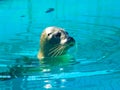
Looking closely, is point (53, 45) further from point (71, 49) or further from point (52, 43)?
point (71, 49)

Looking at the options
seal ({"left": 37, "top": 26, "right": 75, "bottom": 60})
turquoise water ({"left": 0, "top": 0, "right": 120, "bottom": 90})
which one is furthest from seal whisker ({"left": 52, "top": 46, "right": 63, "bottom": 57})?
turquoise water ({"left": 0, "top": 0, "right": 120, "bottom": 90})

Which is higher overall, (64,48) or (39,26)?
(64,48)

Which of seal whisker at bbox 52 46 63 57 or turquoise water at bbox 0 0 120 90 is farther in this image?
seal whisker at bbox 52 46 63 57

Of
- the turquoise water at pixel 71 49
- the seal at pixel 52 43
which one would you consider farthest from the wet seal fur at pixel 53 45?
the turquoise water at pixel 71 49

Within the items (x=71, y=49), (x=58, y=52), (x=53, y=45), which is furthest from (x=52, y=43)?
(x=71, y=49)

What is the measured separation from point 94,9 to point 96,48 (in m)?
5.79

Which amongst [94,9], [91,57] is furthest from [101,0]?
[91,57]

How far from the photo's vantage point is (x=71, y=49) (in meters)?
Answer: 7.46

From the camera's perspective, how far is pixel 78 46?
7742 mm

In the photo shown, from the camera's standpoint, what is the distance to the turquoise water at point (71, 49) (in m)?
5.39

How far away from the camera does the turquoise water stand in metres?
5.39

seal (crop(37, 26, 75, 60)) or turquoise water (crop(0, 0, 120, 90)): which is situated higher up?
seal (crop(37, 26, 75, 60))

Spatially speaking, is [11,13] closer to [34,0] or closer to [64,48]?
[34,0]

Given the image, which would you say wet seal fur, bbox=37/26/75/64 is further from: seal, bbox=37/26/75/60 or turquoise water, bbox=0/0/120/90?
turquoise water, bbox=0/0/120/90
